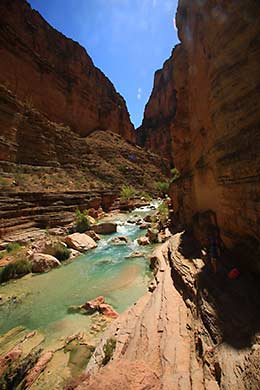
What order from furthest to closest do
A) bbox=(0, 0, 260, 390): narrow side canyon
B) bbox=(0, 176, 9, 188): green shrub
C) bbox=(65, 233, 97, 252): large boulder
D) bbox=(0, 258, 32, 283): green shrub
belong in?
1. bbox=(0, 176, 9, 188): green shrub
2. bbox=(65, 233, 97, 252): large boulder
3. bbox=(0, 258, 32, 283): green shrub
4. bbox=(0, 0, 260, 390): narrow side canyon

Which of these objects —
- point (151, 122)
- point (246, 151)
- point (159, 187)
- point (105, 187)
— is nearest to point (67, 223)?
point (105, 187)

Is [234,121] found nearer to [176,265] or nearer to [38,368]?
[176,265]

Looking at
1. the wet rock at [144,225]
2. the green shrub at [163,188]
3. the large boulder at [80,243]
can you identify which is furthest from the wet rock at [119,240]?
the green shrub at [163,188]

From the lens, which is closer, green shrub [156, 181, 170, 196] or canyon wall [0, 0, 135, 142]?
canyon wall [0, 0, 135, 142]

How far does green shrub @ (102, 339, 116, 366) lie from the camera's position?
3437 millimetres

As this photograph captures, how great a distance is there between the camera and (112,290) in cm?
648

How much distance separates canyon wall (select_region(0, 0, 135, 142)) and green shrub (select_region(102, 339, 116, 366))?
29.6 m

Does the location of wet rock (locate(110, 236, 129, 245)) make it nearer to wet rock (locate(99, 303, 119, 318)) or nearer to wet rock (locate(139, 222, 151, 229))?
wet rock (locate(139, 222, 151, 229))

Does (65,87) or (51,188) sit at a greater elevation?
(65,87)

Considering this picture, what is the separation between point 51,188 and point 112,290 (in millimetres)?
11806

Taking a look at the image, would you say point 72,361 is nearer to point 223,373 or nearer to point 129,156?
point 223,373

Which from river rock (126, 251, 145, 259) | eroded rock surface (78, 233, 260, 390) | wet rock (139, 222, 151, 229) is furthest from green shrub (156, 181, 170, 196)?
eroded rock surface (78, 233, 260, 390)

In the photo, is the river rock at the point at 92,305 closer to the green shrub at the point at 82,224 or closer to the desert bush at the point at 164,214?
the green shrub at the point at 82,224

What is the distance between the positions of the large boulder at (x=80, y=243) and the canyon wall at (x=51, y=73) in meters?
23.1
